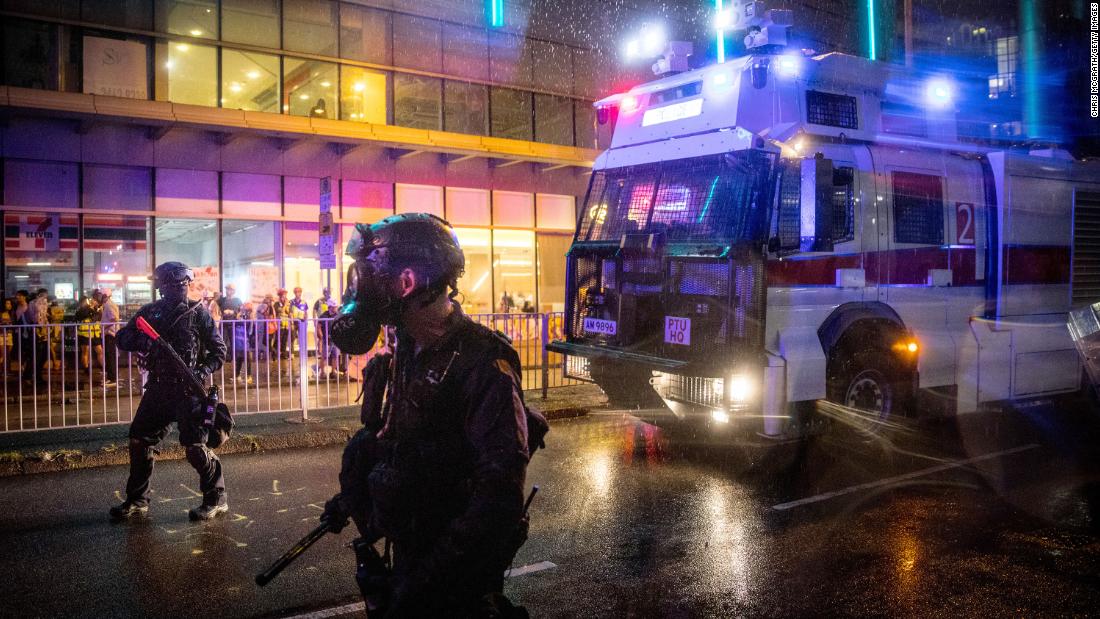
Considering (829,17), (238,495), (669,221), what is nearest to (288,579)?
(238,495)

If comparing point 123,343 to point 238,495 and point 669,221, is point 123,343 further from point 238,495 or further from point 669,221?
point 669,221

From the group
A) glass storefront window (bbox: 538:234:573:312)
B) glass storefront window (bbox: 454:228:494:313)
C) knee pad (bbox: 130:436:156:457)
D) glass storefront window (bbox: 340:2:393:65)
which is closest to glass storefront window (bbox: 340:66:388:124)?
glass storefront window (bbox: 340:2:393:65)

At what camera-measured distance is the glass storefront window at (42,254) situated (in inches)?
589

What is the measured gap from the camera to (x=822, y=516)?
619 centimetres

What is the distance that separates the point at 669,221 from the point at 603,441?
3.04 m

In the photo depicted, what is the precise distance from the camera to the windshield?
274 inches

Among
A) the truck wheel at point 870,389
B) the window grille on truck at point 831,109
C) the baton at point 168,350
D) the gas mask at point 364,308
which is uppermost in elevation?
the window grille on truck at point 831,109

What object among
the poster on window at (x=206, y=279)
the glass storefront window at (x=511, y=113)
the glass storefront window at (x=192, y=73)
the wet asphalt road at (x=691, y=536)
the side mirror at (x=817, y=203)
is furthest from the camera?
the glass storefront window at (x=511, y=113)

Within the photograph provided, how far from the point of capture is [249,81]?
17203mm

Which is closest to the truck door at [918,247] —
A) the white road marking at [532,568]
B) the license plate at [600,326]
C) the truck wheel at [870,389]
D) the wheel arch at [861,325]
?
the wheel arch at [861,325]

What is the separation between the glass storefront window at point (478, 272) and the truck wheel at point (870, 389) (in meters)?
12.9

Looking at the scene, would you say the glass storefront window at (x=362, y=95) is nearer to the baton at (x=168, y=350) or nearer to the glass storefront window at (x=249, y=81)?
the glass storefront window at (x=249, y=81)

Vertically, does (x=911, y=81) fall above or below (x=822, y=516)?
above

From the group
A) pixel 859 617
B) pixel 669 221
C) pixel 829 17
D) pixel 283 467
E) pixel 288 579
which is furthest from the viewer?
pixel 829 17
